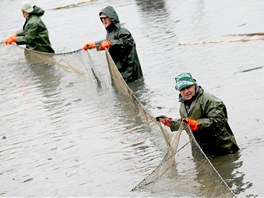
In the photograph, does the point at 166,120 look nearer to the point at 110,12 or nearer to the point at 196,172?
the point at 196,172

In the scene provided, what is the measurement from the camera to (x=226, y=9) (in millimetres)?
19109

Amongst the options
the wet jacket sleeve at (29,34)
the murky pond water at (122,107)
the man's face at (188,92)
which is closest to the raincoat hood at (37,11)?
the wet jacket sleeve at (29,34)

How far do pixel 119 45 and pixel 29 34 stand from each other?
3448 millimetres

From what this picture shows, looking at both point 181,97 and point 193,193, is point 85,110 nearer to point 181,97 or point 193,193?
point 181,97

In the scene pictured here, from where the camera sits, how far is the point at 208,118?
29.2 ft

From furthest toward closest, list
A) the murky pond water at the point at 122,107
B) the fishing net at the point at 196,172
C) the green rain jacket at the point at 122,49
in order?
the green rain jacket at the point at 122,49 → the murky pond water at the point at 122,107 → the fishing net at the point at 196,172

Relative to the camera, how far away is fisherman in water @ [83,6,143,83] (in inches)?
516

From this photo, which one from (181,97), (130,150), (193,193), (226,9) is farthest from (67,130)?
(226,9)

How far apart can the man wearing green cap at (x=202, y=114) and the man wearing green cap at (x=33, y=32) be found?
7.55 metres

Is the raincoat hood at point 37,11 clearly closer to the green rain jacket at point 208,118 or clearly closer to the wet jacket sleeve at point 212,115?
the green rain jacket at point 208,118

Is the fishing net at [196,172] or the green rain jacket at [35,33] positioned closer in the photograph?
the fishing net at [196,172]

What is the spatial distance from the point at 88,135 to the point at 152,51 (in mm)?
5262

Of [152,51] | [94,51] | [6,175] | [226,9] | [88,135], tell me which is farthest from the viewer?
[226,9]

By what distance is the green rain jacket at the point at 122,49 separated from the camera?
1325 cm
